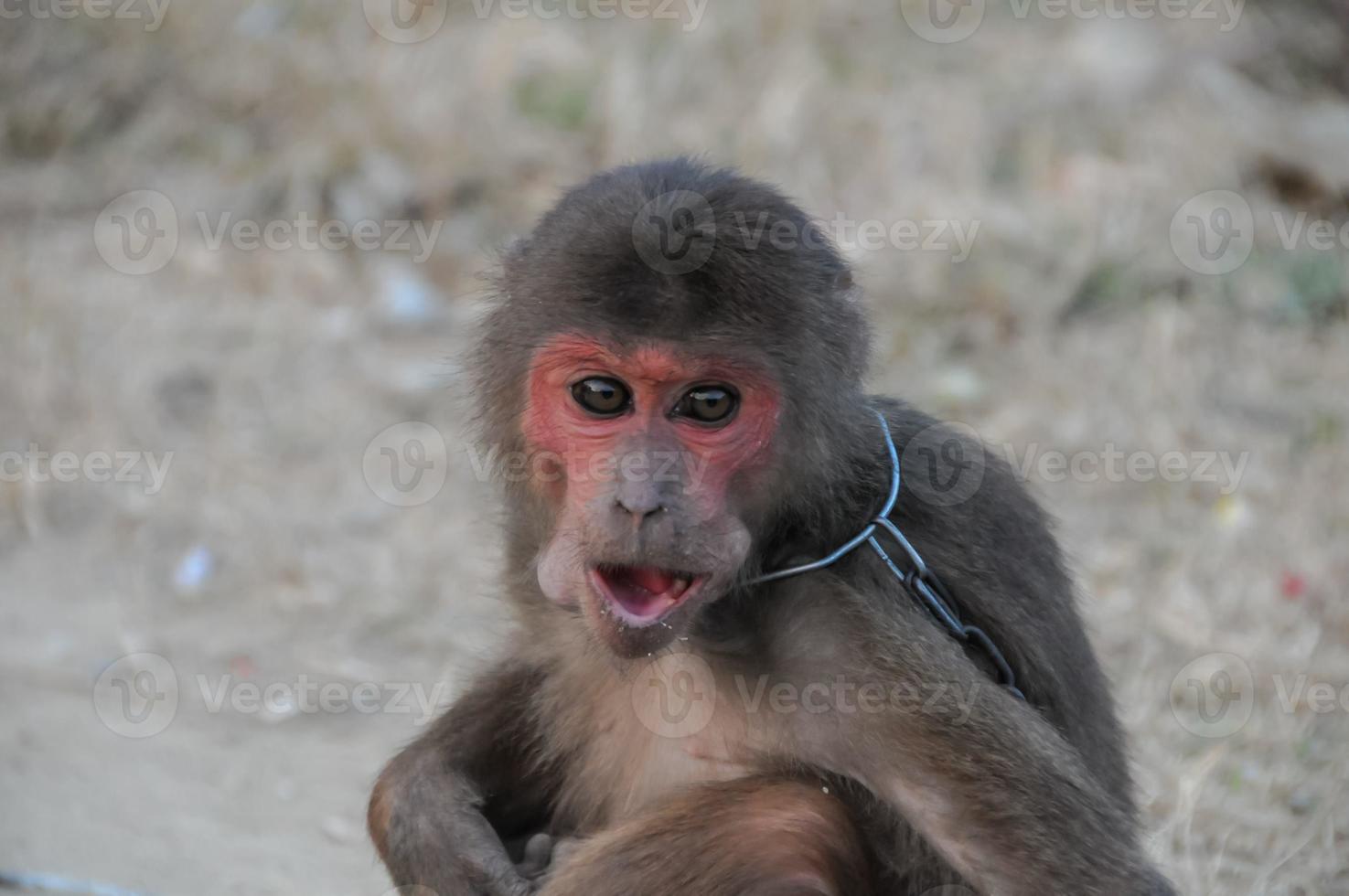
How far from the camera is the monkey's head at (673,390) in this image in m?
3.20

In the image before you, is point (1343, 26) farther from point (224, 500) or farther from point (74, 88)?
point (74, 88)

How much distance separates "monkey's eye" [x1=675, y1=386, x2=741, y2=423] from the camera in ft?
10.9

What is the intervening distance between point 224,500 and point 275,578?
23.9 inches

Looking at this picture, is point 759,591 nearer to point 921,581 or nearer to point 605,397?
point 921,581

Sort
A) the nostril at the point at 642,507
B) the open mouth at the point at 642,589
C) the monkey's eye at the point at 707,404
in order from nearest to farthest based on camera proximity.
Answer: the nostril at the point at 642,507 < the open mouth at the point at 642,589 < the monkey's eye at the point at 707,404

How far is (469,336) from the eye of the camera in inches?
160

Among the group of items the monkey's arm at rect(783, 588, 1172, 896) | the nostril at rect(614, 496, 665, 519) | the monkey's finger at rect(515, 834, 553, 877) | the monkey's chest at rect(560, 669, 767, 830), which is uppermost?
the nostril at rect(614, 496, 665, 519)

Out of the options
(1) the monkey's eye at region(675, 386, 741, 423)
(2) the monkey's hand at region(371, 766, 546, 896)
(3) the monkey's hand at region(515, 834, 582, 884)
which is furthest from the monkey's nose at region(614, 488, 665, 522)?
(2) the monkey's hand at region(371, 766, 546, 896)

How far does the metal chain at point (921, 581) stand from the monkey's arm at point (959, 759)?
54mm

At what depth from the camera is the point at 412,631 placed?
6500 mm

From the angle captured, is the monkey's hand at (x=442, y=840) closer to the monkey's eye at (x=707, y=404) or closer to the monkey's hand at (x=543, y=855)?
the monkey's hand at (x=543, y=855)

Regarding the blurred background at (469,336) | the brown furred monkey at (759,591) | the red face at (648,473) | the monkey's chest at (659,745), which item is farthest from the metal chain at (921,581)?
the blurred background at (469,336)

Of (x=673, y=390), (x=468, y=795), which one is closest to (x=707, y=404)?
(x=673, y=390)

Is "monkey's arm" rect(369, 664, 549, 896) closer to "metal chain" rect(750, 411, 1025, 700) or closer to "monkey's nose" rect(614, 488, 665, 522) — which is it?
"metal chain" rect(750, 411, 1025, 700)
